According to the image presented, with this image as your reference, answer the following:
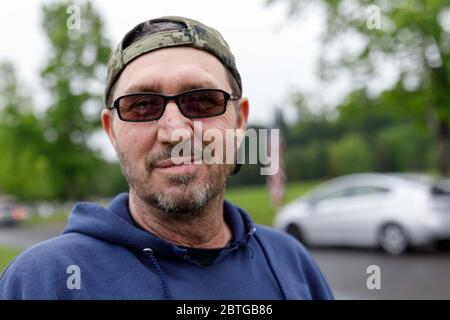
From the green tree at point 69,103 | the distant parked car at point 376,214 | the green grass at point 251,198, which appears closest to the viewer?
the green grass at point 251,198

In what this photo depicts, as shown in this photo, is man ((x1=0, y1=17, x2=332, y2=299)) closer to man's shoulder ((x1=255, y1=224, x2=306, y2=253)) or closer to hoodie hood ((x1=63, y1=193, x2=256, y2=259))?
hoodie hood ((x1=63, y1=193, x2=256, y2=259))

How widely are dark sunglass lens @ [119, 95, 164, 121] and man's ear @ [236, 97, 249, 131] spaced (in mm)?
208

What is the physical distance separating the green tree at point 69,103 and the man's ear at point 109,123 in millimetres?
1268

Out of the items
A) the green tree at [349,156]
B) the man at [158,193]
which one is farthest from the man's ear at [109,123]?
the green tree at [349,156]

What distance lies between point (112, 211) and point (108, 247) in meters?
0.17

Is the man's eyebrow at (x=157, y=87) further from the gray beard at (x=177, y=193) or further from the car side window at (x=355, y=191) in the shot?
the car side window at (x=355, y=191)

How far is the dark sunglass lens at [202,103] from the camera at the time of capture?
1018mm

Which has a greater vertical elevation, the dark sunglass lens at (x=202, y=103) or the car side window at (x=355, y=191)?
the dark sunglass lens at (x=202, y=103)

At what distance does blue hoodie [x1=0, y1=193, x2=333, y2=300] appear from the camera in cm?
99

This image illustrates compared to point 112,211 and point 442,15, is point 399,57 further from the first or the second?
point 112,211

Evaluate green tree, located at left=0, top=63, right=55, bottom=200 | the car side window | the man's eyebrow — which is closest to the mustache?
Answer: the man's eyebrow

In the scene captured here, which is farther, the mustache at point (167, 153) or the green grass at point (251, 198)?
the green grass at point (251, 198)

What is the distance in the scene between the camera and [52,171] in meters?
4.08

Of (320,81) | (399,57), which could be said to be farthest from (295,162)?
(399,57)
